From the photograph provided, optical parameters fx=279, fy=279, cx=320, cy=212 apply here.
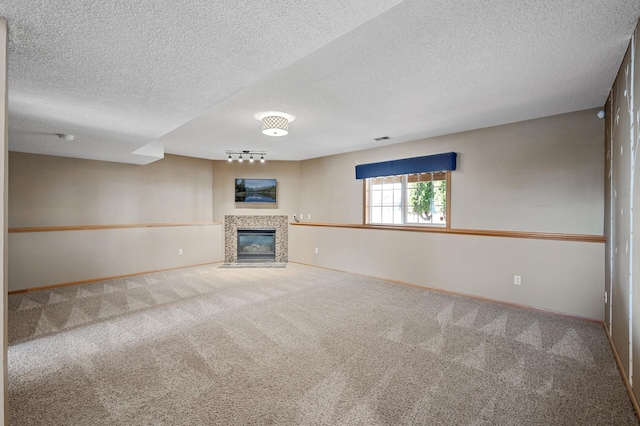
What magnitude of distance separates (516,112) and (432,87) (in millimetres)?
1518

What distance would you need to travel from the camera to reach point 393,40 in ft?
6.56

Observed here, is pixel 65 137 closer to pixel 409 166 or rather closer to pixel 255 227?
pixel 255 227

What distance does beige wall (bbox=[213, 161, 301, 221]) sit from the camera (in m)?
6.88

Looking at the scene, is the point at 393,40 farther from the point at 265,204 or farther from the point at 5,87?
the point at 265,204

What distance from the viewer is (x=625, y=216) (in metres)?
2.23

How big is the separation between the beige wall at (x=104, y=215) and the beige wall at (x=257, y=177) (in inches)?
8.7

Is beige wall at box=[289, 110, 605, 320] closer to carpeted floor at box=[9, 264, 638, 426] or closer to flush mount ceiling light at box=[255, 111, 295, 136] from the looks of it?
→ carpeted floor at box=[9, 264, 638, 426]

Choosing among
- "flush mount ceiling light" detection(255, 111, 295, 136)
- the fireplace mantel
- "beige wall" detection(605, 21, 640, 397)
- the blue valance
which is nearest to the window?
the blue valance

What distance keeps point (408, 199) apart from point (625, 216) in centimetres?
304

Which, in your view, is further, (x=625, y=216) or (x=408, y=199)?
(x=408, y=199)

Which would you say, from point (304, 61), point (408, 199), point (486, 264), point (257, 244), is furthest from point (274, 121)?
point (257, 244)

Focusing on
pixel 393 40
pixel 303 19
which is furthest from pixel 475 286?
pixel 303 19

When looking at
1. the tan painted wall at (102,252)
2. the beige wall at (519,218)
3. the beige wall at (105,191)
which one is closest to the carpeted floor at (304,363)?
the beige wall at (519,218)

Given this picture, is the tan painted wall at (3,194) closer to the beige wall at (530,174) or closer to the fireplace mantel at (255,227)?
the beige wall at (530,174)
